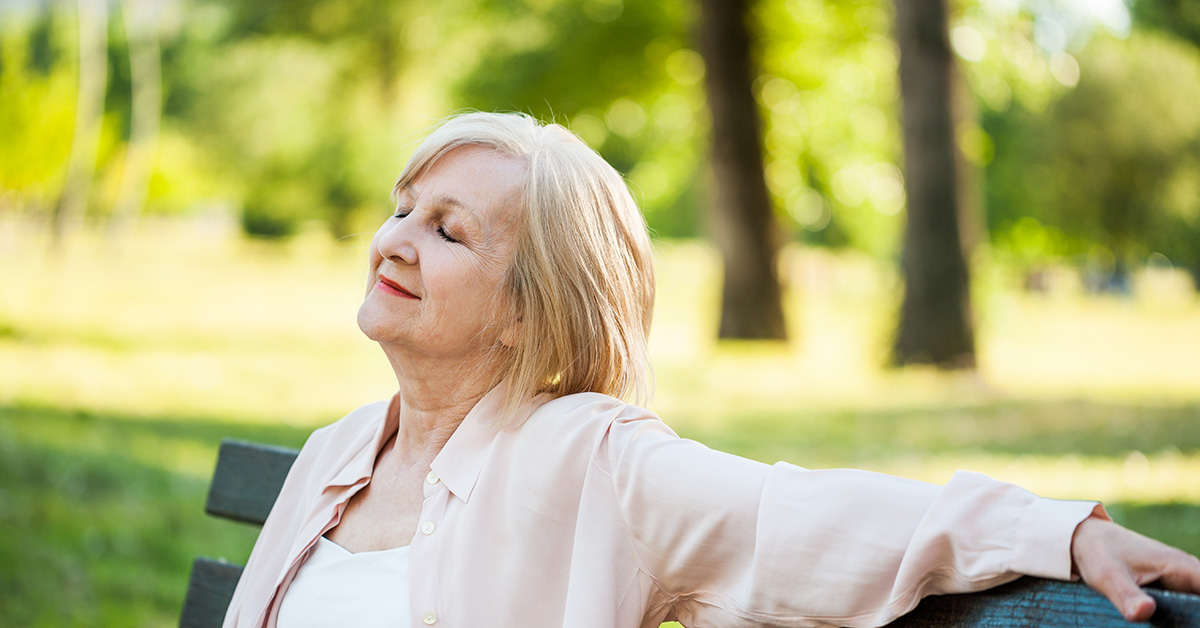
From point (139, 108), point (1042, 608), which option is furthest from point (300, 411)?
point (139, 108)

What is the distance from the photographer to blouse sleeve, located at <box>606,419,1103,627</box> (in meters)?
1.21

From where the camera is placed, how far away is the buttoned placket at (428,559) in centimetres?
155

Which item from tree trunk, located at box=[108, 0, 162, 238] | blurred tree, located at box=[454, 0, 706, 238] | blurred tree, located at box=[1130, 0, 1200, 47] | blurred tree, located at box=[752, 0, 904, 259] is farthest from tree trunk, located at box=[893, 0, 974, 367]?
tree trunk, located at box=[108, 0, 162, 238]

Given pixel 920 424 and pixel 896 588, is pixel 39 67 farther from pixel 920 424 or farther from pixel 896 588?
pixel 896 588

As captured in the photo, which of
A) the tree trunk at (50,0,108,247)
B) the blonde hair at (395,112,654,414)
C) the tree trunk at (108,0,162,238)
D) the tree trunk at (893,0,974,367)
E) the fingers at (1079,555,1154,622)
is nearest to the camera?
the fingers at (1079,555,1154,622)

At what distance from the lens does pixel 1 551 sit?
491cm

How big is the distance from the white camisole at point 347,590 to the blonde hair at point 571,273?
0.32 metres

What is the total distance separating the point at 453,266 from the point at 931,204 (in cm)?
979

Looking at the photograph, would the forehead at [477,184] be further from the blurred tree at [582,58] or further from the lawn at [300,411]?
the blurred tree at [582,58]

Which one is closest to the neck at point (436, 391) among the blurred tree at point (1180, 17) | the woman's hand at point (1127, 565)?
the woman's hand at point (1127, 565)

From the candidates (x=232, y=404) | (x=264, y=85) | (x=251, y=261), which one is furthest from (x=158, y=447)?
(x=264, y=85)

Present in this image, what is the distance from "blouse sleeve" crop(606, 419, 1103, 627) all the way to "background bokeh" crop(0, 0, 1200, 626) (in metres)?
0.79

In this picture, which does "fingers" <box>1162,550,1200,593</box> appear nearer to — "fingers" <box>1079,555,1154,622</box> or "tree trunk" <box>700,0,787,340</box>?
"fingers" <box>1079,555,1154,622</box>

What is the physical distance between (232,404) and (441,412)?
8077mm
